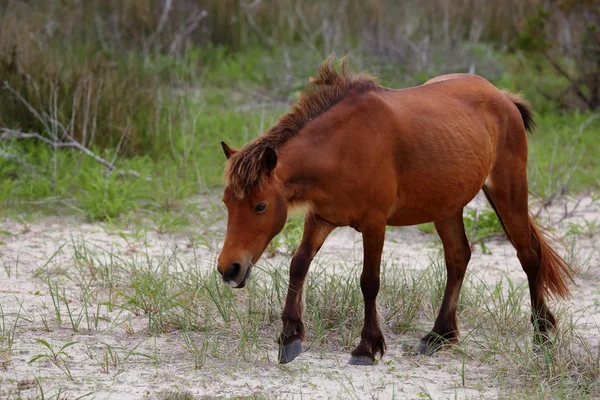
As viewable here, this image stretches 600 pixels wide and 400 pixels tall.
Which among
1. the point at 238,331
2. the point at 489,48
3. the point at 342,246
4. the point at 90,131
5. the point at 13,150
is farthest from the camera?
the point at 489,48

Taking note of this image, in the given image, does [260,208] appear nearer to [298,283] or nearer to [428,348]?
[298,283]

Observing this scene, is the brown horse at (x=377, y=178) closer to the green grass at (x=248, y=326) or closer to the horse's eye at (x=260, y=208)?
the horse's eye at (x=260, y=208)

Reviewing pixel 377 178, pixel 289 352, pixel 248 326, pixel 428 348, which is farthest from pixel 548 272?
pixel 248 326

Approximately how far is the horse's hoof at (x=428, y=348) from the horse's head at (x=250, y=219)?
3.64ft

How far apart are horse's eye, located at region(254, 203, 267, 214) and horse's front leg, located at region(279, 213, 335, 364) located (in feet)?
1.21

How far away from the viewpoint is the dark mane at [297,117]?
3.74m

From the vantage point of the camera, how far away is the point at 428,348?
440 centimetres

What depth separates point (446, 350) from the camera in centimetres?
441

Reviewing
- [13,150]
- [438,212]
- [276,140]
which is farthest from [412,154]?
[13,150]

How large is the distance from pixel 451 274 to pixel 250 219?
1350 millimetres

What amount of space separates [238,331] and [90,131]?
3.82 m

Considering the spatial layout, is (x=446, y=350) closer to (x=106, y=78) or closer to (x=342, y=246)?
(x=342, y=246)

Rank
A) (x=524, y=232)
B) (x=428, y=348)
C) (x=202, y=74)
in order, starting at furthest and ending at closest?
(x=202, y=74) → (x=524, y=232) → (x=428, y=348)

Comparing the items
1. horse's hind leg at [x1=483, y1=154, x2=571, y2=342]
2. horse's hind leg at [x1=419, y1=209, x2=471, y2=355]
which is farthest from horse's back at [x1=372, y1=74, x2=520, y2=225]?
horse's hind leg at [x1=419, y1=209, x2=471, y2=355]
